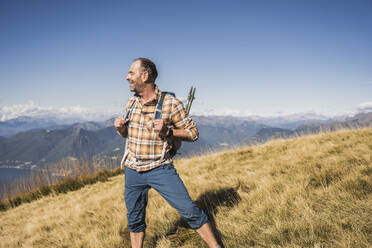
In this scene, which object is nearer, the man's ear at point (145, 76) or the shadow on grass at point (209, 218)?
the man's ear at point (145, 76)

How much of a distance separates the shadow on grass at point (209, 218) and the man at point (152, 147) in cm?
88

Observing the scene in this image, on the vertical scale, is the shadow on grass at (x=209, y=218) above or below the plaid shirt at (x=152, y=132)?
below

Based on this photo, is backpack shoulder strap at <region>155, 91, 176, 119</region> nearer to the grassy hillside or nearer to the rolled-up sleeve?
the rolled-up sleeve

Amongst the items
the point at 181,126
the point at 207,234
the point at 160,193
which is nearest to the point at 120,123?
the point at 181,126

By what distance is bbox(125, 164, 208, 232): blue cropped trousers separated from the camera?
2.26 metres

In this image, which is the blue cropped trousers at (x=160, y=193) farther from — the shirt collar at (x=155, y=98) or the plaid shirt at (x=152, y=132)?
the shirt collar at (x=155, y=98)

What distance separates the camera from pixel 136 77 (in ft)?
7.82

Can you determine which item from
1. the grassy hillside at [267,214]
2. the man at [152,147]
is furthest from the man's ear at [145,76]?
the grassy hillside at [267,214]

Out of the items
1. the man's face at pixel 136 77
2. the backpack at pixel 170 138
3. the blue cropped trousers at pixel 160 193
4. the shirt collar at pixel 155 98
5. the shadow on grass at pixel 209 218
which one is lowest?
the shadow on grass at pixel 209 218

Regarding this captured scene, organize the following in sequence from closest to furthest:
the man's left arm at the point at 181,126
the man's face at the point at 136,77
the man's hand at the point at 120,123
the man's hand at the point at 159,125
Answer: the man's hand at the point at 159,125 < the man's left arm at the point at 181,126 < the man's face at the point at 136,77 < the man's hand at the point at 120,123

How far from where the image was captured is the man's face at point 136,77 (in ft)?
7.80

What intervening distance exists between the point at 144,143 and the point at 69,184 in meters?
10.6

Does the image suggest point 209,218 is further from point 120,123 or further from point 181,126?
point 120,123

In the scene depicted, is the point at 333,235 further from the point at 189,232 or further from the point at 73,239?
the point at 73,239
